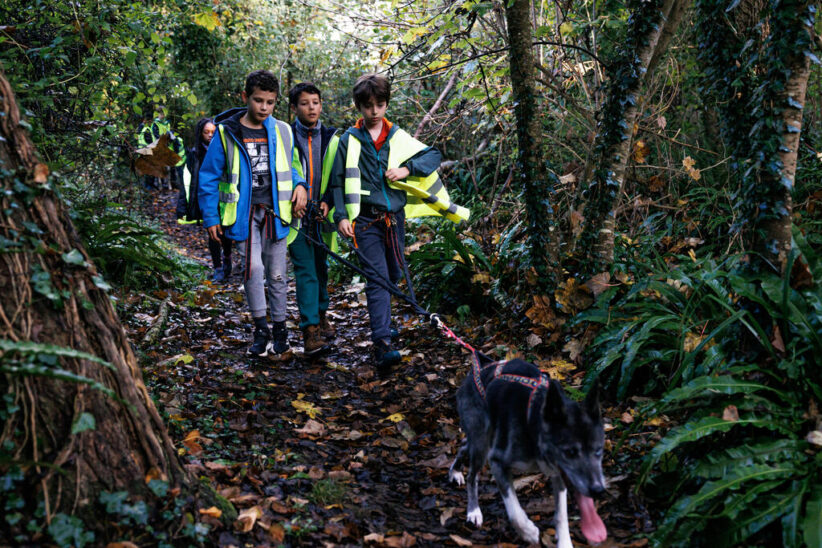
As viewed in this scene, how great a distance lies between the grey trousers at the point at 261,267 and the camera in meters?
5.91

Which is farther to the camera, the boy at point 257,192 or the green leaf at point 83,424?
the boy at point 257,192

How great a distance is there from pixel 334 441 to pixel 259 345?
2040mm

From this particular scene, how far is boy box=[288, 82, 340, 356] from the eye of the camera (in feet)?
20.6

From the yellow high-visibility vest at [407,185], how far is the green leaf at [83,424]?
374cm

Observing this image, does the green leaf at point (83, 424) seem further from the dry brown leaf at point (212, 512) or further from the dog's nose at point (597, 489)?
the dog's nose at point (597, 489)

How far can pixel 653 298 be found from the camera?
4.70m

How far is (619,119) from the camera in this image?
16.9 feet

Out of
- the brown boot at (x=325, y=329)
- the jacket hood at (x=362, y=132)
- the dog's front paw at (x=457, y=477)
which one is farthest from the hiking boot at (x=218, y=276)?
the dog's front paw at (x=457, y=477)

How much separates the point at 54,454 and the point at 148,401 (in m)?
0.49

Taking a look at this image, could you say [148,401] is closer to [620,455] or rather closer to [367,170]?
[620,455]

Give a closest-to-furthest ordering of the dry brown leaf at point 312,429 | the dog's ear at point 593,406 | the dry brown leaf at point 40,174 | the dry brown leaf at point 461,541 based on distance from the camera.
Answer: the dry brown leaf at point 40,174, the dog's ear at point 593,406, the dry brown leaf at point 461,541, the dry brown leaf at point 312,429

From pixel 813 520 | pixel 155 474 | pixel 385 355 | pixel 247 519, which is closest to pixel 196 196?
pixel 385 355

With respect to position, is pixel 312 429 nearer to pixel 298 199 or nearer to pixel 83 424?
pixel 83 424

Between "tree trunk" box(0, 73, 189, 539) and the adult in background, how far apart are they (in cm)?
329
